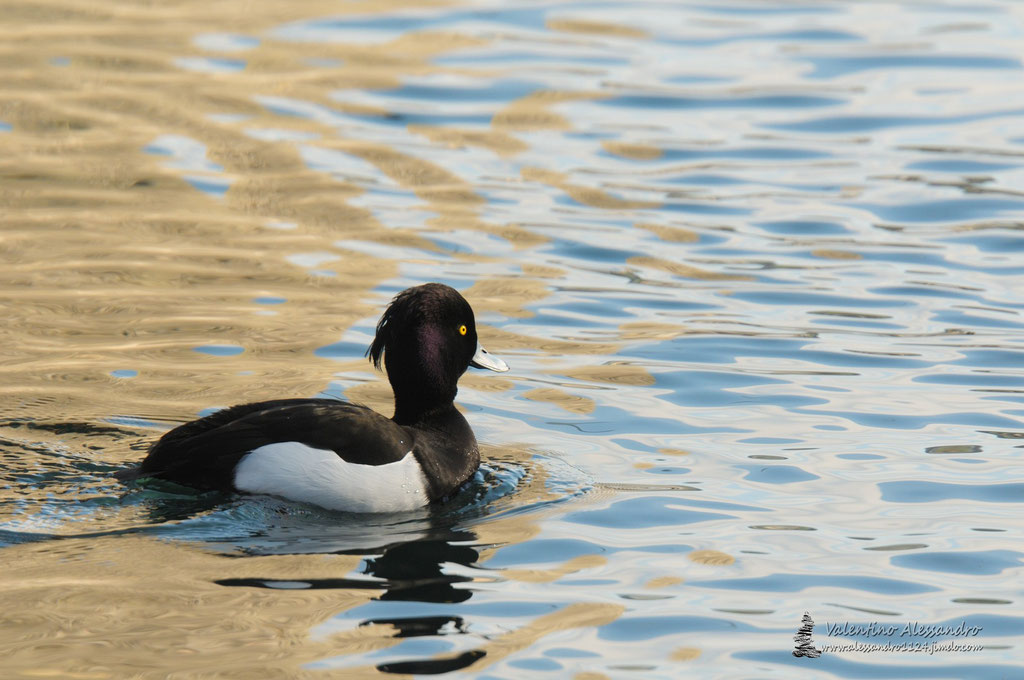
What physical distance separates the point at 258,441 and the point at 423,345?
109cm

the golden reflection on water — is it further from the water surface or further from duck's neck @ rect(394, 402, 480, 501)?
duck's neck @ rect(394, 402, 480, 501)

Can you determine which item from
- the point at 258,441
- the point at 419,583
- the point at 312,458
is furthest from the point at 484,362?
the point at 419,583

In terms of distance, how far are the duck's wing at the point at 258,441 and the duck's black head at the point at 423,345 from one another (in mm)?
567

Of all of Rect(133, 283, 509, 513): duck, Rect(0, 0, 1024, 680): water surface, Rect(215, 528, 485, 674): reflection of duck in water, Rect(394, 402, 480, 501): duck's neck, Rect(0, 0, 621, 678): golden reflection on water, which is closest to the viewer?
Rect(215, 528, 485, 674): reflection of duck in water

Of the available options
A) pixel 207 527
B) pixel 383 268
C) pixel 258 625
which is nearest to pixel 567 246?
pixel 383 268

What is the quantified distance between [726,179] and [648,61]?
393 cm

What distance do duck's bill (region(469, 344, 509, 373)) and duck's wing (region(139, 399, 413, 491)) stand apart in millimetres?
983

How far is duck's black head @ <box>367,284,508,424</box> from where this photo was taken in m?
7.91

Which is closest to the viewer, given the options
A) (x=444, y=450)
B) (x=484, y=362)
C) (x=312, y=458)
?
(x=312, y=458)

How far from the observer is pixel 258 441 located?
7.28 metres

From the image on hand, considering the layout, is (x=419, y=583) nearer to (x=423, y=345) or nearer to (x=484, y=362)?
(x=423, y=345)

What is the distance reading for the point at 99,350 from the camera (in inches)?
378

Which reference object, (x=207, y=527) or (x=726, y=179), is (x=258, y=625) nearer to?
(x=207, y=527)

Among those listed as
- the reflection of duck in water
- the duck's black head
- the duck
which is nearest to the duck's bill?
the duck's black head
